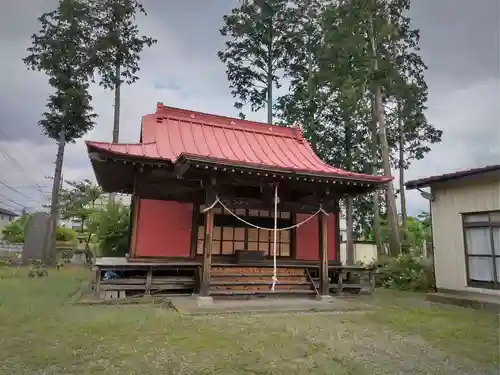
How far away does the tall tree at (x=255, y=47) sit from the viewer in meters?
18.1

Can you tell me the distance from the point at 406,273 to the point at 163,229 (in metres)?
6.89

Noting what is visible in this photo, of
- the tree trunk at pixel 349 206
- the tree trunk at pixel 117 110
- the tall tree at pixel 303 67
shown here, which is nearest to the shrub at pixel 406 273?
the tree trunk at pixel 349 206

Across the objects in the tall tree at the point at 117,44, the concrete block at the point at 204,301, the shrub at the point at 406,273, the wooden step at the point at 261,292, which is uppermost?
the tall tree at the point at 117,44

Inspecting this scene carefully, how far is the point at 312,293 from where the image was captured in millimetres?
7648

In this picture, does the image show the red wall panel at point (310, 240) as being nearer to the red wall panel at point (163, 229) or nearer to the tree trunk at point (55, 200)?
the red wall panel at point (163, 229)

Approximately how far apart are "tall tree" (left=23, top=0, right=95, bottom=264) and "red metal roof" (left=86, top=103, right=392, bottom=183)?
964 cm

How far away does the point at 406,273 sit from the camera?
32.7ft

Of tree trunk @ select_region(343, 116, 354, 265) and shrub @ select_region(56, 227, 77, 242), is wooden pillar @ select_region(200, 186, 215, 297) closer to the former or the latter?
tree trunk @ select_region(343, 116, 354, 265)

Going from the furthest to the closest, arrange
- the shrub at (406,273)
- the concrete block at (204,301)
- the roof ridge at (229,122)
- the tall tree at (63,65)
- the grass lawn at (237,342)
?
the tall tree at (63,65) < the roof ridge at (229,122) < the shrub at (406,273) < the concrete block at (204,301) < the grass lawn at (237,342)

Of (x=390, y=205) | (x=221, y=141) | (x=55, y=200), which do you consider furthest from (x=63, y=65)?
(x=390, y=205)

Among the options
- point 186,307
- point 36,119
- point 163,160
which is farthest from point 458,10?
point 36,119

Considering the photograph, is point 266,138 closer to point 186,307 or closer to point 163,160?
point 163,160

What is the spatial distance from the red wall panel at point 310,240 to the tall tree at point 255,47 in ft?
31.7

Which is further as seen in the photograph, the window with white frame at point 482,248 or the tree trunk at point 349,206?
the tree trunk at point 349,206
